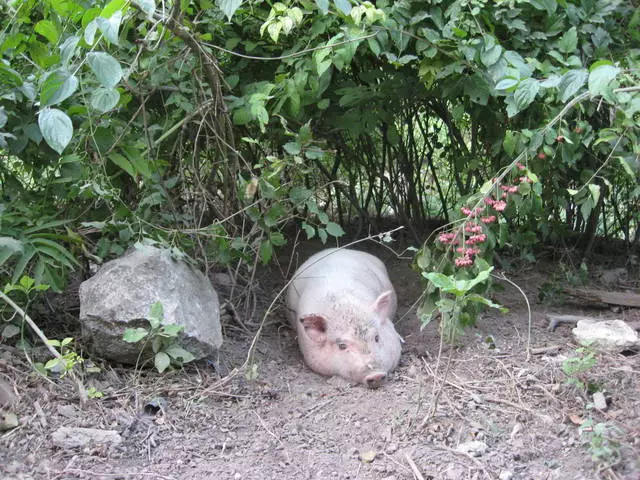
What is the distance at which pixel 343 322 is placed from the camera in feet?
14.9

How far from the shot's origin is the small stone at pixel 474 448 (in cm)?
324

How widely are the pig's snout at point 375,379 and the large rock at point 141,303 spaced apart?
85 centimetres

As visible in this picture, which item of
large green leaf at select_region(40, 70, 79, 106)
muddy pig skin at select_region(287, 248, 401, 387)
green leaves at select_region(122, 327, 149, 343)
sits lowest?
muddy pig skin at select_region(287, 248, 401, 387)

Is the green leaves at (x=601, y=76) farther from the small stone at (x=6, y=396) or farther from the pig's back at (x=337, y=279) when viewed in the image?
the small stone at (x=6, y=396)

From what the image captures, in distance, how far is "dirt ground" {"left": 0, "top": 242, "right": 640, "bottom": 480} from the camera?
310 cm

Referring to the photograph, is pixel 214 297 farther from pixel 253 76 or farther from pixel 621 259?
pixel 621 259

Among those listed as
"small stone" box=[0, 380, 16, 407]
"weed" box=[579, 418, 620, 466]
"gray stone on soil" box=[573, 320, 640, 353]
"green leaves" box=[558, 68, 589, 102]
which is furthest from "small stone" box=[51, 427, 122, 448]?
"green leaves" box=[558, 68, 589, 102]

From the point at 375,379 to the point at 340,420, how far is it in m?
0.53

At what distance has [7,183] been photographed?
3.88m

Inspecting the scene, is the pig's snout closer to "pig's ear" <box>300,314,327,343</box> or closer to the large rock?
"pig's ear" <box>300,314,327,343</box>

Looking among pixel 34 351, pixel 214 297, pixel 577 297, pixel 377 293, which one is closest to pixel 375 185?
pixel 377 293

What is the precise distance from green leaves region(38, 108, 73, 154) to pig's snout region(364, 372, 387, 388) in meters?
→ 2.25

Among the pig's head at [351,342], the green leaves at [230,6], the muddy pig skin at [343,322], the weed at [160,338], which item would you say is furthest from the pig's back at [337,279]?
the green leaves at [230,6]

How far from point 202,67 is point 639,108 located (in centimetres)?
222
